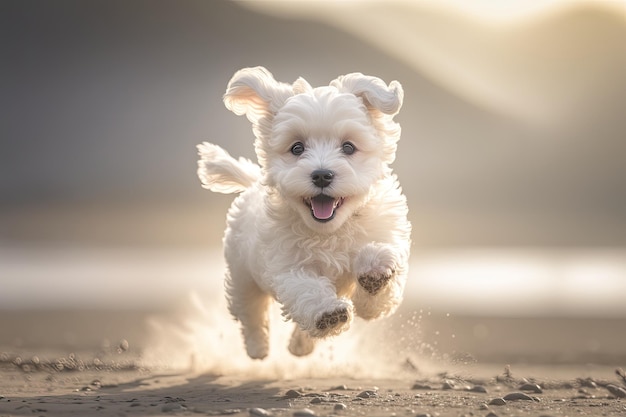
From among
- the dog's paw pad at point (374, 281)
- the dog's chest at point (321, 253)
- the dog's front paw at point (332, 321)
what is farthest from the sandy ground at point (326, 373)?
the dog's chest at point (321, 253)

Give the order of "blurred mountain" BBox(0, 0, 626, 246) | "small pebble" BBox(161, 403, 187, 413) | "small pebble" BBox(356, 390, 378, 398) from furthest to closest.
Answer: "blurred mountain" BBox(0, 0, 626, 246)
"small pebble" BBox(356, 390, 378, 398)
"small pebble" BBox(161, 403, 187, 413)

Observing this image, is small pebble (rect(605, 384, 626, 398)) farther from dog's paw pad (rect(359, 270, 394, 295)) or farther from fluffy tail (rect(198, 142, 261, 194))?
fluffy tail (rect(198, 142, 261, 194))

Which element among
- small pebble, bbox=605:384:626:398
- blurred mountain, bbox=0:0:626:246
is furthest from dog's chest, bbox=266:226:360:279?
blurred mountain, bbox=0:0:626:246

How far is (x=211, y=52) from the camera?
117125mm

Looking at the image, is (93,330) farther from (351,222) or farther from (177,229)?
(177,229)

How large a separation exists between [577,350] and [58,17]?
372ft

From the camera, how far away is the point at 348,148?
24.7 ft

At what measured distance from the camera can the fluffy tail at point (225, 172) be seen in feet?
30.2

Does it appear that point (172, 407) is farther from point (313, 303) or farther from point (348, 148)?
point (348, 148)

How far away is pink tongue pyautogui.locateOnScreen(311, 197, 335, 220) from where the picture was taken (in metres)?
7.36

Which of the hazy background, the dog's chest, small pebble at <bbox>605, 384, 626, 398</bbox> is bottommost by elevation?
small pebble at <bbox>605, 384, 626, 398</bbox>

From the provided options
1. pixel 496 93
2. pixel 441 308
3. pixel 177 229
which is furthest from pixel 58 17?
pixel 441 308

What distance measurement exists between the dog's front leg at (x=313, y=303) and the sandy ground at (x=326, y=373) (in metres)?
0.49

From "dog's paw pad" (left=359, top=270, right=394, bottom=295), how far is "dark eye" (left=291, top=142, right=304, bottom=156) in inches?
36.0
